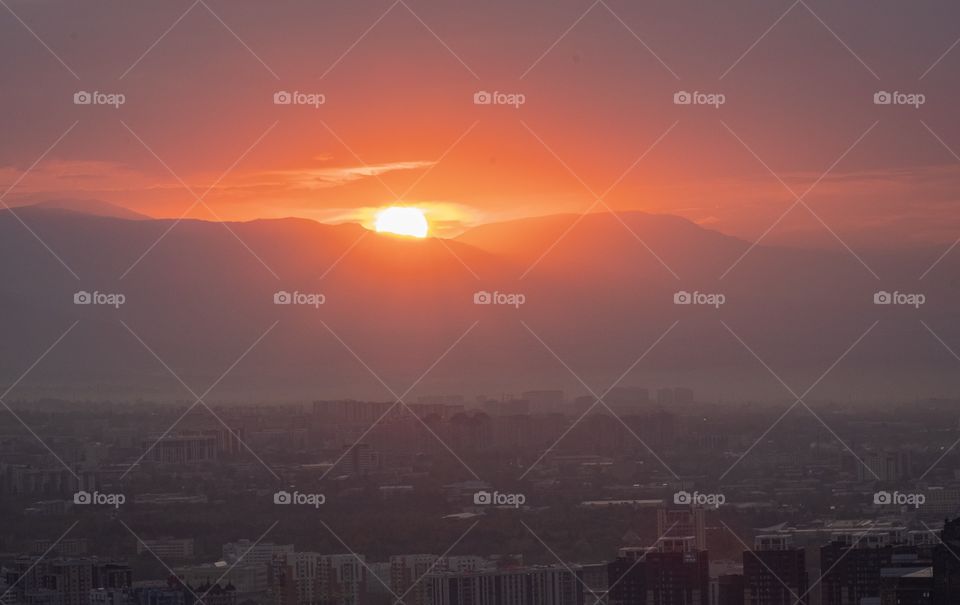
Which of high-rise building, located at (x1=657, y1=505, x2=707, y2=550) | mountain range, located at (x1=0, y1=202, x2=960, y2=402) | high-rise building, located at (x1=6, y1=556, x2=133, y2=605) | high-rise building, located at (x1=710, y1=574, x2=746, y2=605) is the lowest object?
high-rise building, located at (x1=710, y1=574, x2=746, y2=605)

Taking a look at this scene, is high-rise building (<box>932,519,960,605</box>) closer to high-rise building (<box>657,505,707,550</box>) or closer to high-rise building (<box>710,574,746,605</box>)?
high-rise building (<box>710,574,746,605</box>)

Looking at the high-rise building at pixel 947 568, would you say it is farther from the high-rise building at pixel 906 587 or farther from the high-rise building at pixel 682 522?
the high-rise building at pixel 682 522

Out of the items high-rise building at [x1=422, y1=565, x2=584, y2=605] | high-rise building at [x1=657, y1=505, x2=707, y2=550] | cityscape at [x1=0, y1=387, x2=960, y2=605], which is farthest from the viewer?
high-rise building at [x1=657, y1=505, x2=707, y2=550]

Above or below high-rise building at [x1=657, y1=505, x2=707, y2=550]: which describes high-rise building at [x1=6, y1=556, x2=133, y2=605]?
below

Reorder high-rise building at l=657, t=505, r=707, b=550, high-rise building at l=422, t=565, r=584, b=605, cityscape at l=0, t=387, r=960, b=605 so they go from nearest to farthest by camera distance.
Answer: high-rise building at l=422, t=565, r=584, b=605
cityscape at l=0, t=387, r=960, b=605
high-rise building at l=657, t=505, r=707, b=550

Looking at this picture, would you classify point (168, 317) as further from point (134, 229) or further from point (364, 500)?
point (364, 500)

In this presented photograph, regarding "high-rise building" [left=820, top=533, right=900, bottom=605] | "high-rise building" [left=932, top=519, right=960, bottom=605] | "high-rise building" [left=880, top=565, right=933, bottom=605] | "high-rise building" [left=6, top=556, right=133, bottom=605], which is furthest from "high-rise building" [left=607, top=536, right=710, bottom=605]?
"high-rise building" [left=6, top=556, right=133, bottom=605]

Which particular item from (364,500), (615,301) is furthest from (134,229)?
(615,301)

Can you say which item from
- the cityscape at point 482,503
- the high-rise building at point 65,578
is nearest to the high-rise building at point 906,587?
the cityscape at point 482,503

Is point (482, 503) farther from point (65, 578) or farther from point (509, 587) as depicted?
point (65, 578)
